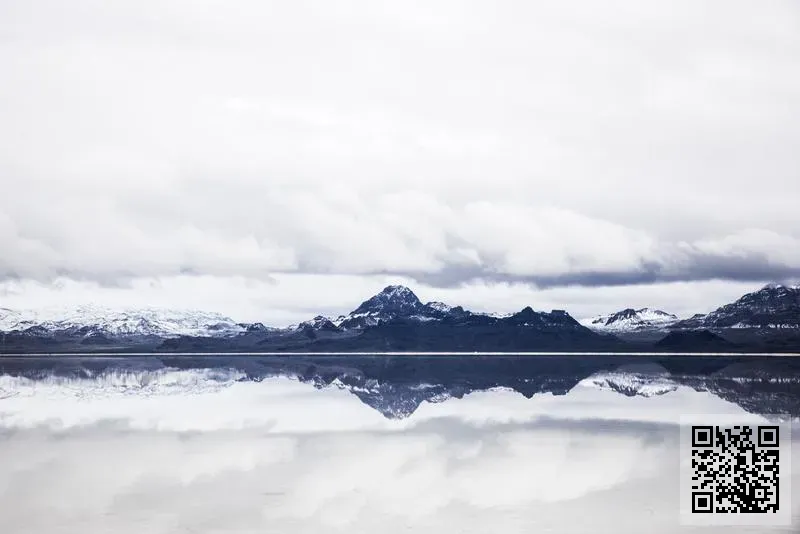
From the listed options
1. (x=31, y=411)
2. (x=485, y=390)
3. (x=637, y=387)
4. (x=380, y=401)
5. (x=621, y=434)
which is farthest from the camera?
(x=637, y=387)

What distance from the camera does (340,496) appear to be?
30.4 metres

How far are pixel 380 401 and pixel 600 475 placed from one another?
122 ft

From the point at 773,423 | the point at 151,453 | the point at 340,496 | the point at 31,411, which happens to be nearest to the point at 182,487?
the point at 340,496

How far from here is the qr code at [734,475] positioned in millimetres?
27016

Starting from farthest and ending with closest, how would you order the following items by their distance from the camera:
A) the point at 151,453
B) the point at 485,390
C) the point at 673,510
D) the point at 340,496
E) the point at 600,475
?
the point at 485,390, the point at 151,453, the point at 600,475, the point at 340,496, the point at 673,510

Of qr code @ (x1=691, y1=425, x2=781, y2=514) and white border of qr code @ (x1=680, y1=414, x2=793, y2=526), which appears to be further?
qr code @ (x1=691, y1=425, x2=781, y2=514)

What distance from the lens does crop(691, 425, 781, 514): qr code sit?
88.6 ft

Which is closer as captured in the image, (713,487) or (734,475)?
(713,487)

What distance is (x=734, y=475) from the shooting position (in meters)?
31.1

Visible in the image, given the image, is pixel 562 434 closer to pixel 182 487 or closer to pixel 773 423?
pixel 773 423

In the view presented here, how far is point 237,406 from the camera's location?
64.9m

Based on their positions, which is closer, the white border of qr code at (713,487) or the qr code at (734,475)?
the white border of qr code at (713,487)

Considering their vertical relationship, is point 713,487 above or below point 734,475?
below

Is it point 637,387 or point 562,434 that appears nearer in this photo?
point 562,434
